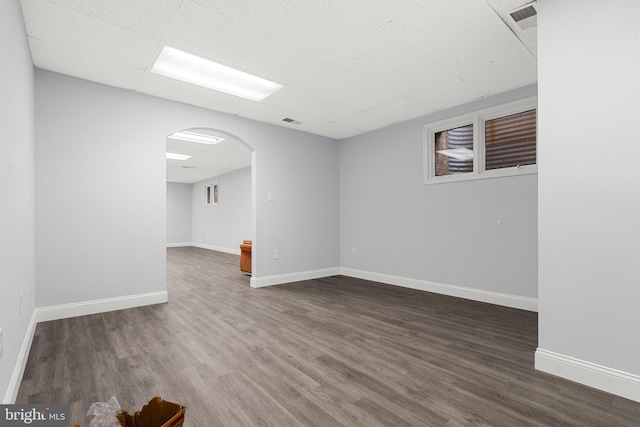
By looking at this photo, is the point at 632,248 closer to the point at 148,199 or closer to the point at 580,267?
the point at 580,267

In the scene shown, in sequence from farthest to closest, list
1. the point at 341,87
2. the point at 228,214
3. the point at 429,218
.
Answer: the point at 228,214 → the point at 429,218 → the point at 341,87

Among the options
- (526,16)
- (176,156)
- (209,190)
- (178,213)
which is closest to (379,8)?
(526,16)

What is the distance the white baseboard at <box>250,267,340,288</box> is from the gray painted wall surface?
364 centimetres

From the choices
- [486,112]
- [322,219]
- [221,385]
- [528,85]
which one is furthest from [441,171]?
[221,385]

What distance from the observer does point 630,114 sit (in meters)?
1.75

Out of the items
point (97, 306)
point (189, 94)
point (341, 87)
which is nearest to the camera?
point (97, 306)

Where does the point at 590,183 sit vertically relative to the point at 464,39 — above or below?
below

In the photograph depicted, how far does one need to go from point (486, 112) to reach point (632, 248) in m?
2.65

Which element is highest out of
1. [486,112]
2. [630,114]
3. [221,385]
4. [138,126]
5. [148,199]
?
[486,112]

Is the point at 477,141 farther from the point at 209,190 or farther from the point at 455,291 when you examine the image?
the point at 209,190

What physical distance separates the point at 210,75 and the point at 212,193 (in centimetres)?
830

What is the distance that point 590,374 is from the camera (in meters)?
1.87

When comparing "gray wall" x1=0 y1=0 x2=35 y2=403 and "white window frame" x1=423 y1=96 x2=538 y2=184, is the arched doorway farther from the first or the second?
"white window frame" x1=423 y1=96 x2=538 y2=184

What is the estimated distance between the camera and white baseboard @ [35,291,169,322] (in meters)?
3.09
